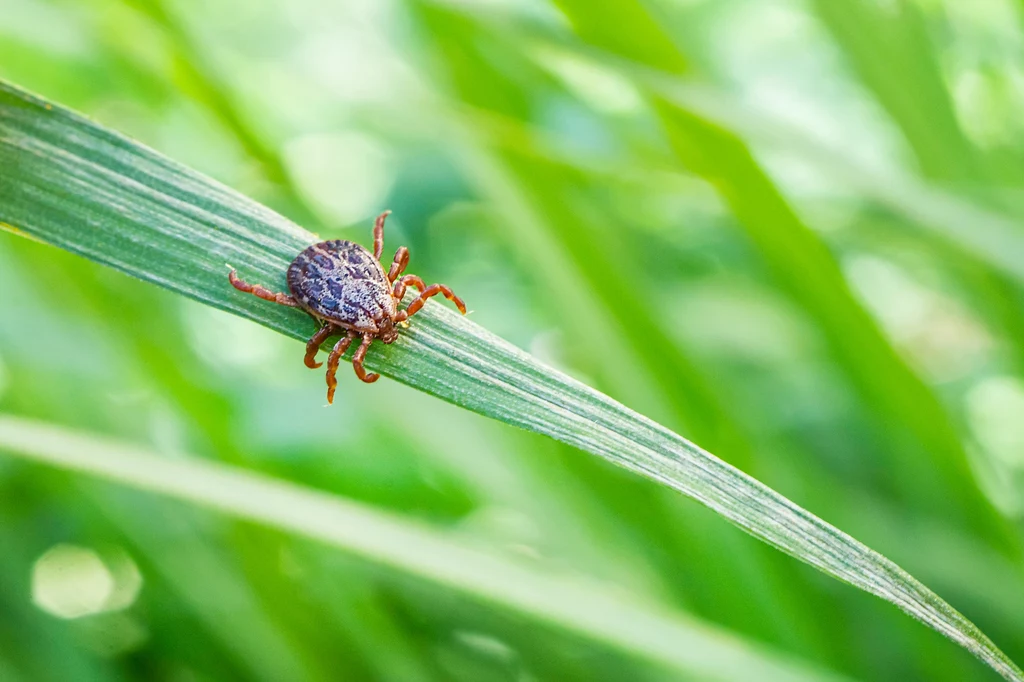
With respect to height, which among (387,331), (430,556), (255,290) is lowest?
(430,556)

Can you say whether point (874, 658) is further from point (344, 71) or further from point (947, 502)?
point (344, 71)

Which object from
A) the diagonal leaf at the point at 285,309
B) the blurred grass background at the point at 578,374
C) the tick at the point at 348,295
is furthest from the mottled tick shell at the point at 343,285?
the blurred grass background at the point at 578,374

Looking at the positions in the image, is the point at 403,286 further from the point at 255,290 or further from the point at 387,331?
the point at 255,290

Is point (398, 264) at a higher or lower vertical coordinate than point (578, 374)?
lower

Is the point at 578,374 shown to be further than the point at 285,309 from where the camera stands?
Yes

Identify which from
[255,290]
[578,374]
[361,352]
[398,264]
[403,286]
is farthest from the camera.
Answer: [578,374]

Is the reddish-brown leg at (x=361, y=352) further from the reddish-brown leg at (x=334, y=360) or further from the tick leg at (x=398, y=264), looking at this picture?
the tick leg at (x=398, y=264)

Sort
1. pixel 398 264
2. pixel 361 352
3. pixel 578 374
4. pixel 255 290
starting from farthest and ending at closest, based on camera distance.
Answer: pixel 578 374 → pixel 398 264 → pixel 361 352 → pixel 255 290

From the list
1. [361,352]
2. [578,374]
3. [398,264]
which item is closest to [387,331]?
[361,352]

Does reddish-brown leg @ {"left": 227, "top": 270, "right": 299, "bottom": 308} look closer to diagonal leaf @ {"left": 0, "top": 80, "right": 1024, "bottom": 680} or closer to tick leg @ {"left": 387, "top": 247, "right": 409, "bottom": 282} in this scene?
diagonal leaf @ {"left": 0, "top": 80, "right": 1024, "bottom": 680}
